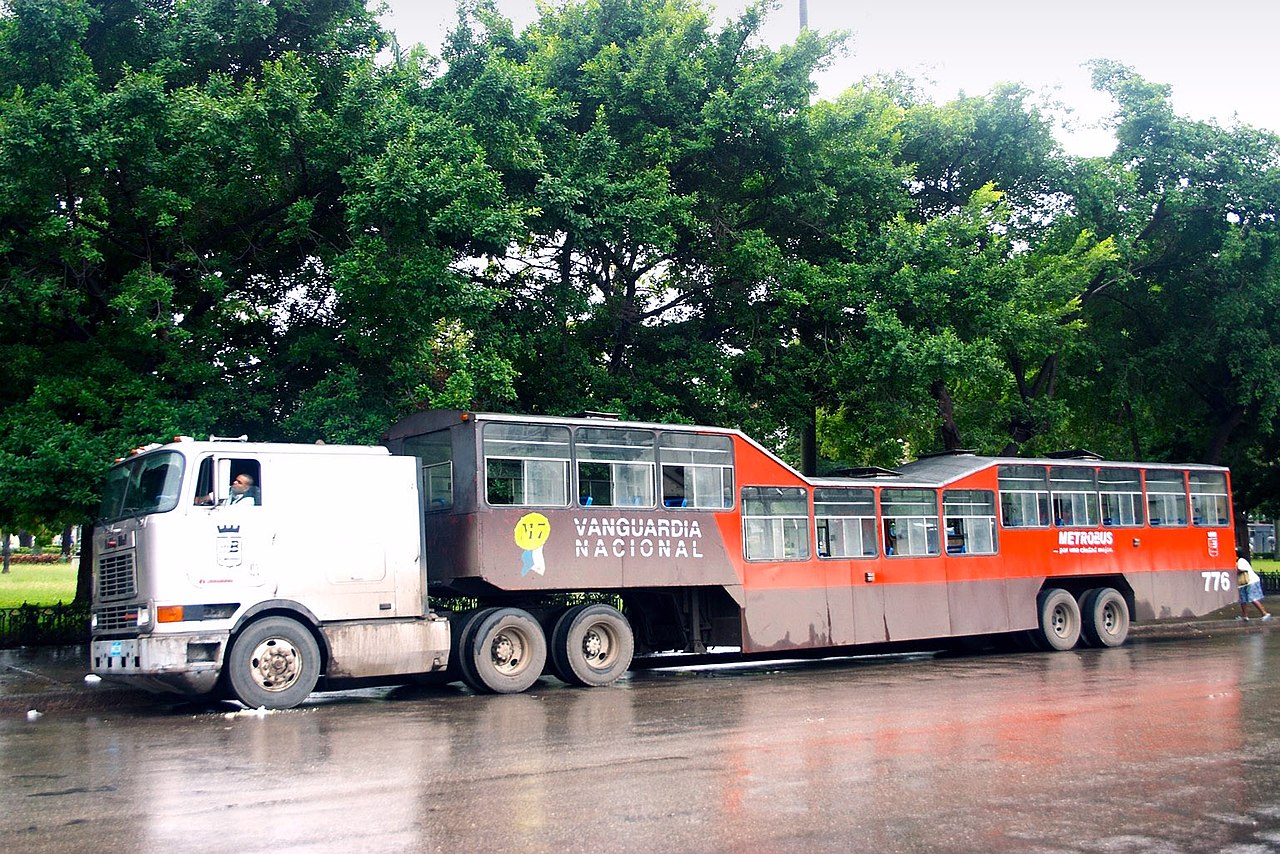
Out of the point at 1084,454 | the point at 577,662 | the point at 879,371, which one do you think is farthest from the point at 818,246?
the point at 577,662

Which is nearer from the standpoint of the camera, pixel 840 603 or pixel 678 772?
pixel 678 772

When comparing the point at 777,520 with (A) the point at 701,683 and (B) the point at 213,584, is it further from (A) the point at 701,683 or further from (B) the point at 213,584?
(B) the point at 213,584

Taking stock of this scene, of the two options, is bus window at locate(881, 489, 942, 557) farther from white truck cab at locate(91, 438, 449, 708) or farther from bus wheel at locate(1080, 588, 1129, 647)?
white truck cab at locate(91, 438, 449, 708)

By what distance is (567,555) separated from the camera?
16.2 metres

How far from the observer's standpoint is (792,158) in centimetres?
2419

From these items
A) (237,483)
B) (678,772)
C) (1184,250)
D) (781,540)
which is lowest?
(678,772)

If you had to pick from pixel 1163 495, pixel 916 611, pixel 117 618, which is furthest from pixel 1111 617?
pixel 117 618

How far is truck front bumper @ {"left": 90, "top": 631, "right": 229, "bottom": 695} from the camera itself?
13.2m

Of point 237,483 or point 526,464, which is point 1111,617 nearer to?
point 526,464

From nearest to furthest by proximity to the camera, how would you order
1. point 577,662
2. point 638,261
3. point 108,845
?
point 108,845, point 577,662, point 638,261

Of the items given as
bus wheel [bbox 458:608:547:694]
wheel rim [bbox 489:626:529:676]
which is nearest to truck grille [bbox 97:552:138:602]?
bus wheel [bbox 458:608:547:694]

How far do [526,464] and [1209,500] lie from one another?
606 inches

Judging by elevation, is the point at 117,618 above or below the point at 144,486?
below

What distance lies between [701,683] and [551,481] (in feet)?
11.6
